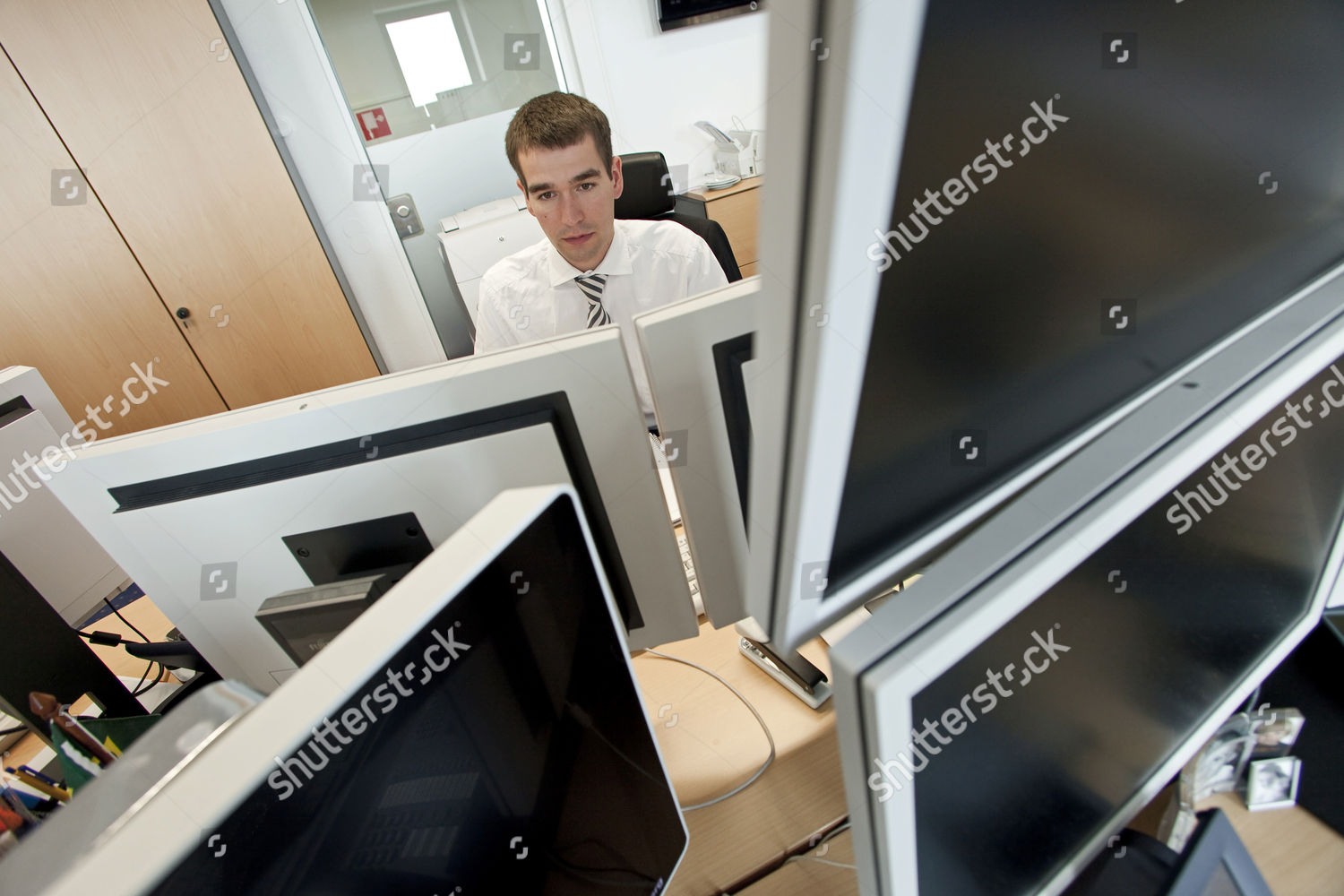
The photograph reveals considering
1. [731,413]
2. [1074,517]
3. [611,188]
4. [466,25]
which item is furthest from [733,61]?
[1074,517]

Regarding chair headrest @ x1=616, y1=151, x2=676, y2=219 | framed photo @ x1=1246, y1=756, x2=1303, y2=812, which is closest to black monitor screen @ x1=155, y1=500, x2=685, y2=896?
framed photo @ x1=1246, y1=756, x2=1303, y2=812

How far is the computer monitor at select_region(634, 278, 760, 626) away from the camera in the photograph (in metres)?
0.60

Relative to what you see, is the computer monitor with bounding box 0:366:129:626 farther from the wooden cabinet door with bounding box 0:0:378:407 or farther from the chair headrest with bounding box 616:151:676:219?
the wooden cabinet door with bounding box 0:0:378:407

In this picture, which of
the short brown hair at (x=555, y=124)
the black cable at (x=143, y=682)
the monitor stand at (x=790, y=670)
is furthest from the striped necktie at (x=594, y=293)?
the black cable at (x=143, y=682)

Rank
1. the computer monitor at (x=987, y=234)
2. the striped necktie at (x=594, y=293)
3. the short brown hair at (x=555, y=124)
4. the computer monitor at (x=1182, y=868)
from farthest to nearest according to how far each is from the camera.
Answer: the striped necktie at (x=594, y=293)
the short brown hair at (x=555, y=124)
the computer monitor at (x=1182, y=868)
the computer monitor at (x=987, y=234)

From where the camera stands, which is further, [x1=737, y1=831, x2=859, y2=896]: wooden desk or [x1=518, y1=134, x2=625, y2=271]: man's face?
[x1=518, y1=134, x2=625, y2=271]: man's face

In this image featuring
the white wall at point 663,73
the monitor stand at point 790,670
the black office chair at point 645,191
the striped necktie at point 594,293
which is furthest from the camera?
the white wall at point 663,73

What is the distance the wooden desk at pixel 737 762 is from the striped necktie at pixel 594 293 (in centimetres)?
106

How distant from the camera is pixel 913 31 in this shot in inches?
8.6

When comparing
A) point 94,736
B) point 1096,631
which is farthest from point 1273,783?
point 94,736

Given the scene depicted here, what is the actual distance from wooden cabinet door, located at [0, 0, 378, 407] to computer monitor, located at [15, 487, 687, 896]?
9.05ft

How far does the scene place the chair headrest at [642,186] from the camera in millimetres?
2211

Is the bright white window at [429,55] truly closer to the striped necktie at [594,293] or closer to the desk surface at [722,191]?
the desk surface at [722,191]

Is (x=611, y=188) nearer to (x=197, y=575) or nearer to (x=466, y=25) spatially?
(x=197, y=575)
